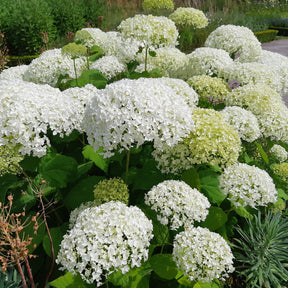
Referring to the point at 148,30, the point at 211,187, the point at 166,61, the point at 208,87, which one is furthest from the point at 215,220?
the point at 166,61

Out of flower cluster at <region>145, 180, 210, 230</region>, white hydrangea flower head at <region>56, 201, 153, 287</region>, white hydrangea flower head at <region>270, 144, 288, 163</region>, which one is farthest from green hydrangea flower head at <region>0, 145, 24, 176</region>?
white hydrangea flower head at <region>270, 144, 288, 163</region>

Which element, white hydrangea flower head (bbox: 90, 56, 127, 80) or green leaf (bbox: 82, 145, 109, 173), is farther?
white hydrangea flower head (bbox: 90, 56, 127, 80)

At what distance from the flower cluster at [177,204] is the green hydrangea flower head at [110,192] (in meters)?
0.22

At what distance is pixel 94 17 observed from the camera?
15031 millimetres

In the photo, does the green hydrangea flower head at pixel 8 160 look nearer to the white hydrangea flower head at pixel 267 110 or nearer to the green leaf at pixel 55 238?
the green leaf at pixel 55 238

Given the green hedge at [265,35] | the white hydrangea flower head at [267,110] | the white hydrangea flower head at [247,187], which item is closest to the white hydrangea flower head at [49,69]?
the white hydrangea flower head at [267,110]

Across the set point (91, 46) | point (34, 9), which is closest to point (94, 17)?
point (34, 9)

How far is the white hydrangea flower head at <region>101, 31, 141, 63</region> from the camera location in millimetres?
3584

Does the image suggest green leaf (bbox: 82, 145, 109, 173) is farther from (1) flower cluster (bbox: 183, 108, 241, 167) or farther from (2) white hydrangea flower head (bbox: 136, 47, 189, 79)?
(2) white hydrangea flower head (bbox: 136, 47, 189, 79)

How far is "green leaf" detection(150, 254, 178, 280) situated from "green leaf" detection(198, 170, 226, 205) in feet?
2.64

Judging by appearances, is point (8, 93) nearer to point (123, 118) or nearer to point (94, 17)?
point (123, 118)

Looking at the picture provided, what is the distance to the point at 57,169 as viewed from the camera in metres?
2.55

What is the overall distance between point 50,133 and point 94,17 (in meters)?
13.9

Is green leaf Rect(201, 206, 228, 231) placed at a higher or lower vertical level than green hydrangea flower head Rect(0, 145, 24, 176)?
lower
